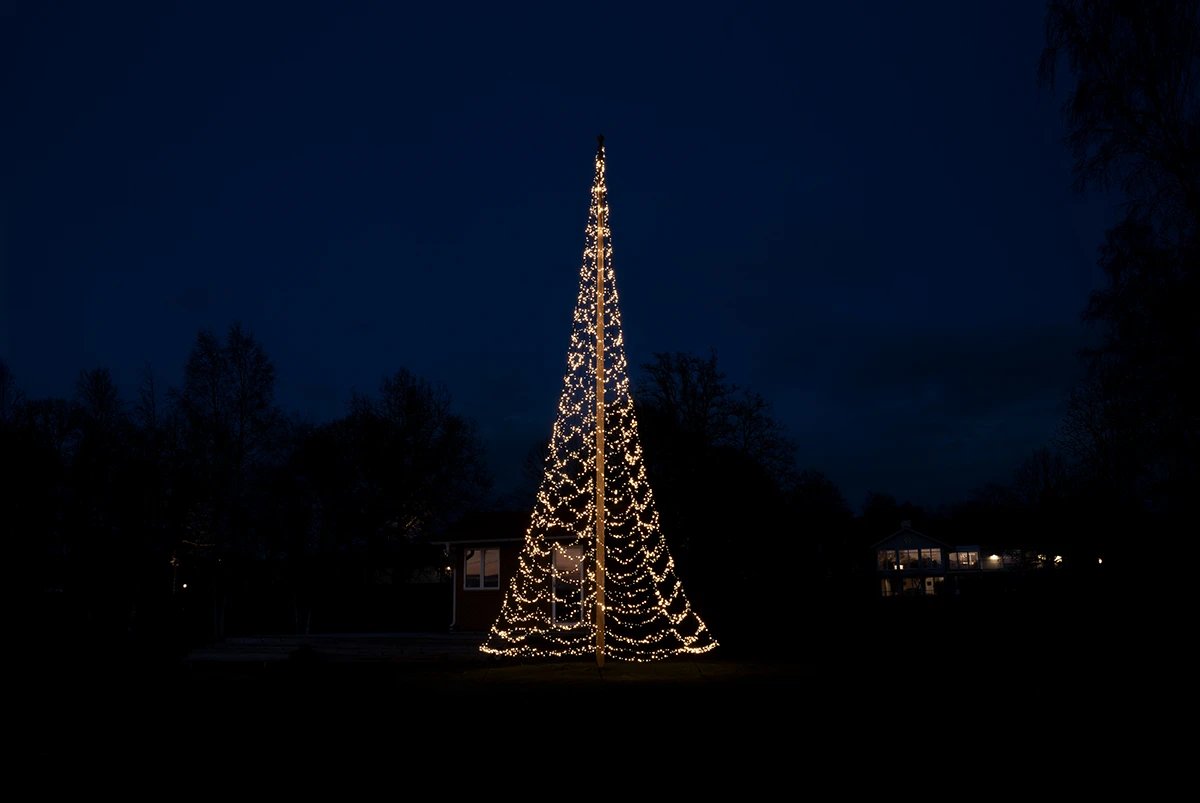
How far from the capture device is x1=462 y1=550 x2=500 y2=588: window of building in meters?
23.9

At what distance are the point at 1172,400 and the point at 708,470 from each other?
14.1 meters

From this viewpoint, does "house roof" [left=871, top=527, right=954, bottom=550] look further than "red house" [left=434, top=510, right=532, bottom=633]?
Yes

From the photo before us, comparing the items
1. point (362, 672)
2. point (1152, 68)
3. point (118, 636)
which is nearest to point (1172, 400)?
point (1152, 68)

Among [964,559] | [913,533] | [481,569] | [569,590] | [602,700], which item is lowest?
[602,700]

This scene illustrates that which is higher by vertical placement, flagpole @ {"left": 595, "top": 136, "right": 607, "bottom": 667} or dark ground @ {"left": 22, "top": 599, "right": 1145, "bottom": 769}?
flagpole @ {"left": 595, "top": 136, "right": 607, "bottom": 667}

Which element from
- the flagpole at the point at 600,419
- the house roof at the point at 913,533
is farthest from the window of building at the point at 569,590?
the house roof at the point at 913,533

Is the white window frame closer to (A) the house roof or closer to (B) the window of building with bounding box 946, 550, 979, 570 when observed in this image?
(A) the house roof

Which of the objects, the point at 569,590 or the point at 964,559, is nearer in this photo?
the point at 569,590

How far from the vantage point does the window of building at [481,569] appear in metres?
23.9

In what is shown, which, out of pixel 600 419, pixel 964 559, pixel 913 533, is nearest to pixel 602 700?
pixel 600 419

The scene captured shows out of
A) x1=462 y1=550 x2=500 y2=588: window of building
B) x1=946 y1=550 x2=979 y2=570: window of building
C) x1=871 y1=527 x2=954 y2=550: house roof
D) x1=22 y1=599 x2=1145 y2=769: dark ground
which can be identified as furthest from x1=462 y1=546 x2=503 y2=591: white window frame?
x1=946 y1=550 x2=979 y2=570: window of building

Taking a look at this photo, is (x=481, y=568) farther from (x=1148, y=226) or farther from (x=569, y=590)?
(x=1148, y=226)

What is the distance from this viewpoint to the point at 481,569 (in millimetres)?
24062

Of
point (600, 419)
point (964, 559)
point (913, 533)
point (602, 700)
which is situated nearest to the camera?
point (602, 700)
